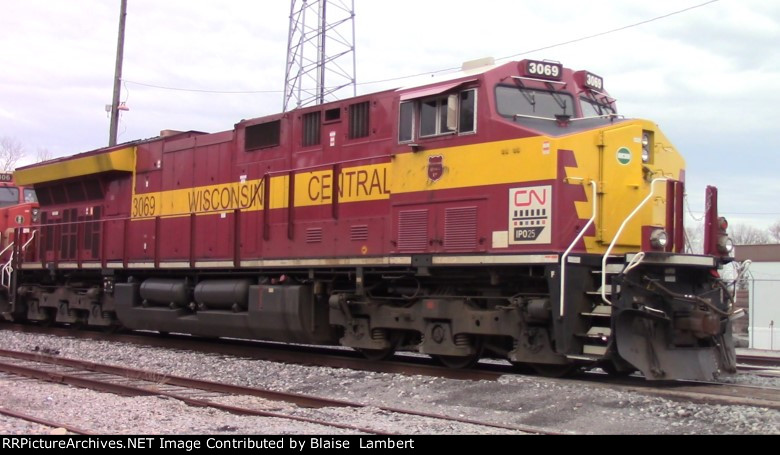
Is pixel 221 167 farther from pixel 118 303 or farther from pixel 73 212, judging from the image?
pixel 73 212

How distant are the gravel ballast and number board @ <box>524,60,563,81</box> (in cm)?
401

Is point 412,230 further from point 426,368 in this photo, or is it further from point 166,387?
point 166,387

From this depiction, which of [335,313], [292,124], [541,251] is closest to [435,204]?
[541,251]

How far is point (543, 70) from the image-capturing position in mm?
10609

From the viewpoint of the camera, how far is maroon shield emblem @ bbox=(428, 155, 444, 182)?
10679mm

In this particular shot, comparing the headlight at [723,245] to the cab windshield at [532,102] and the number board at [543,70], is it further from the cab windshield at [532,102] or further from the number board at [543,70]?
the number board at [543,70]

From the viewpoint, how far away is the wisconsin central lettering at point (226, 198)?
545 inches

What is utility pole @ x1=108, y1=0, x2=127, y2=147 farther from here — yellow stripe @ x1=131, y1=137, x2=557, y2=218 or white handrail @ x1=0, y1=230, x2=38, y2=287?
yellow stripe @ x1=131, y1=137, x2=557, y2=218

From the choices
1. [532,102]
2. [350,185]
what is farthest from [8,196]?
[532,102]

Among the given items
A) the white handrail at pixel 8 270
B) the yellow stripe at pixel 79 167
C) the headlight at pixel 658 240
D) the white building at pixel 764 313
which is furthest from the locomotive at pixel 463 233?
the white building at pixel 764 313

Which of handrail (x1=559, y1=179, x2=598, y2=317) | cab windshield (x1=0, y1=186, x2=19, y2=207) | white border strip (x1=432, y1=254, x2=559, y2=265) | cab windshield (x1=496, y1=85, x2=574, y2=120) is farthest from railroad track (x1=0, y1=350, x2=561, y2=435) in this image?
cab windshield (x1=0, y1=186, x2=19, y2=207)

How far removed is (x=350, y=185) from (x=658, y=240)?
4672 millimetres

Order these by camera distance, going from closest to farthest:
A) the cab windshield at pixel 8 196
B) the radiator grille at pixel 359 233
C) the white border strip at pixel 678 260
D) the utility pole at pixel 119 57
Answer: the white border strip at pixel 678 260, the radiator grille at pixel 359 233, the cab windshield at pixel 8 196, the utility pole at pixel 119 57

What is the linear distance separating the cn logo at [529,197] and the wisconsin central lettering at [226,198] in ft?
17.9
